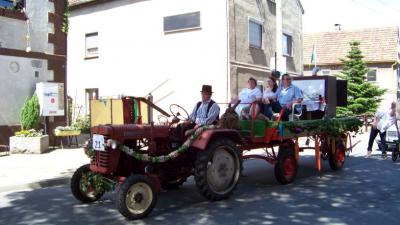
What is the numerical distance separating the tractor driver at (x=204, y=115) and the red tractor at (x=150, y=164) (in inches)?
9.3

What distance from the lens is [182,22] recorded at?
68.5ft

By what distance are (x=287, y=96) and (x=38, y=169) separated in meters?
5.88

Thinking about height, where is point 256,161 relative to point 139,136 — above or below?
below

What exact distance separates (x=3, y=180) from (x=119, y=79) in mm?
14114

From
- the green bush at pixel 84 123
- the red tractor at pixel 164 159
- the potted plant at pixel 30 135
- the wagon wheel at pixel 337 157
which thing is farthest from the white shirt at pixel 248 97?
the green bush at pixel 84 123

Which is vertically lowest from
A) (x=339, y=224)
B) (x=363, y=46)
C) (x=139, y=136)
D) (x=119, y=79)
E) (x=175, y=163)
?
(x=339, y=224)

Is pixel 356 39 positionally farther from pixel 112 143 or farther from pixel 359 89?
pixel 112 143

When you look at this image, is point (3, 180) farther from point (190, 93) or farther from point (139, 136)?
point (190, 93)

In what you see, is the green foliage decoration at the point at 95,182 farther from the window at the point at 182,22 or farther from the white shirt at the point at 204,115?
the window at the point at 182,22

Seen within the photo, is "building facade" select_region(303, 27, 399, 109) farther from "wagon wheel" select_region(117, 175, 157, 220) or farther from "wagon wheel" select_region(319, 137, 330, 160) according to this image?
"wagon wheel" select_region(117, 175, 157, 220)

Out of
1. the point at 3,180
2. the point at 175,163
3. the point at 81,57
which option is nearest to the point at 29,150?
the point at 3,180

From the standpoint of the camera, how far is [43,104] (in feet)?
47.6

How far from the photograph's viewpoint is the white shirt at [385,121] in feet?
44.3

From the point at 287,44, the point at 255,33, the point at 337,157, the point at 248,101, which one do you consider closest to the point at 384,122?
the point at 337,157
